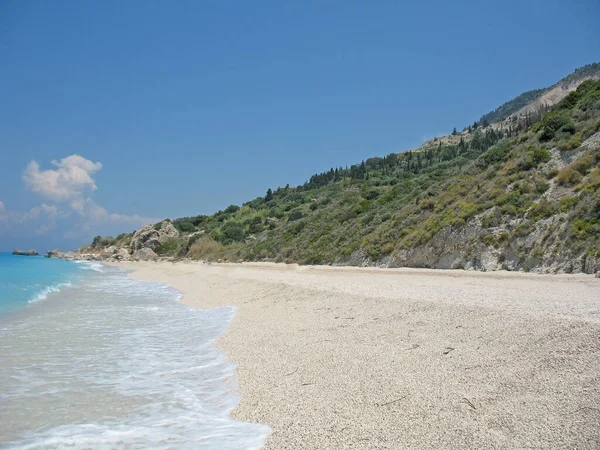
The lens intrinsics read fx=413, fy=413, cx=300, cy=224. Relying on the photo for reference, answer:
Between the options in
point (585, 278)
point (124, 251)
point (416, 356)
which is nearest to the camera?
point (416, 356)

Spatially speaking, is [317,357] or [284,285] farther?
[284,285]

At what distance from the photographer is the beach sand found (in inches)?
163

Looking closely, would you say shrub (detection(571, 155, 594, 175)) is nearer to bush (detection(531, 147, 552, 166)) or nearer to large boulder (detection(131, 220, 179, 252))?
bush (detection(531, 147, 552, 166))

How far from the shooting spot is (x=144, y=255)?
7300 cm

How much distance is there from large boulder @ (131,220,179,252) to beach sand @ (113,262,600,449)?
71.3m

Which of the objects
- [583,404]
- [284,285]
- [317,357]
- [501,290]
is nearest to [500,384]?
[583,404]

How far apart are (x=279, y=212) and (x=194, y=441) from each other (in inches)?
2349

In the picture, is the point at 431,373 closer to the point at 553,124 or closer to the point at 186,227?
the point at 553,124

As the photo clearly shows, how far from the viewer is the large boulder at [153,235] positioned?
77.0 meters

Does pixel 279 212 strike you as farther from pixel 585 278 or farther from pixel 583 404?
pixel 583 404

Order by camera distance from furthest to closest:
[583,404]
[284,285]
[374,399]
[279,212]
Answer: [279,212]
[284,285]
[374,399]
[583,404]

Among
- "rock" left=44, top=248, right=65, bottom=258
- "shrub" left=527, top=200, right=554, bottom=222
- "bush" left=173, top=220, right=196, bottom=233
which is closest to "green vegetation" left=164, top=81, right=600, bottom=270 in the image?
"shrub" left=527, top=200, right=554, bottom=222

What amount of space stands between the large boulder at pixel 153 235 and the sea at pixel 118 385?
65741 mm

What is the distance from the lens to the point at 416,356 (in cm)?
632
